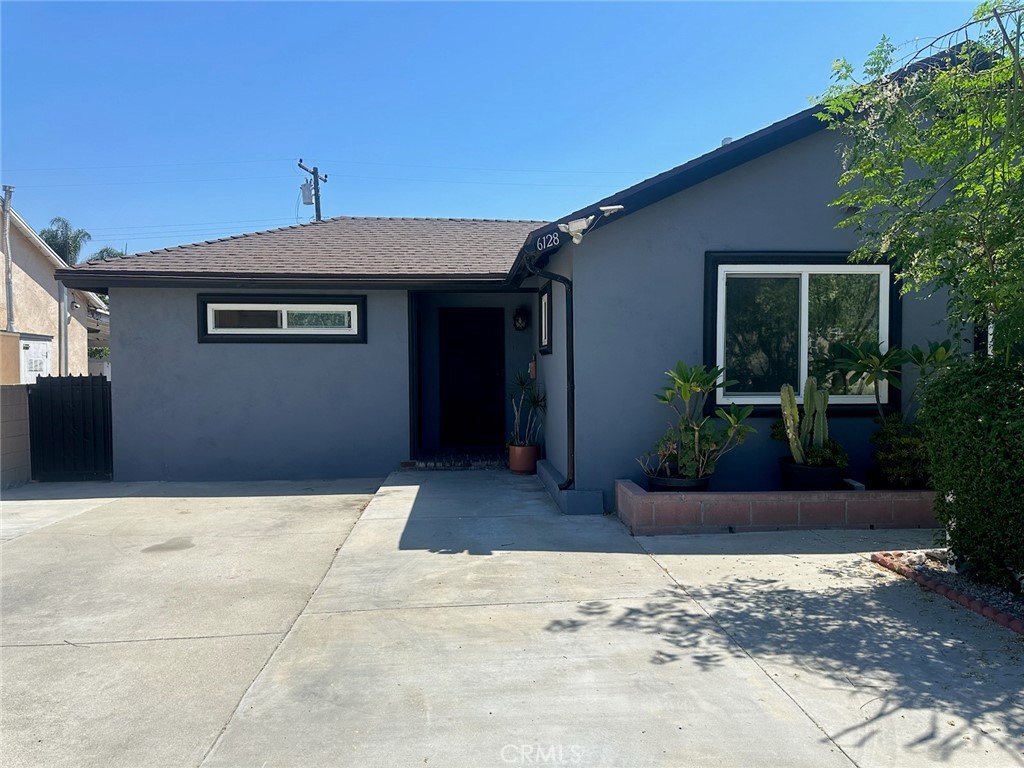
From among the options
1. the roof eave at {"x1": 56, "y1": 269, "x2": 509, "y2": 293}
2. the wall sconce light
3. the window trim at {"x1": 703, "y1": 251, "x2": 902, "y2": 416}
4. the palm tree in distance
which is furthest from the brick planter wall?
the palm tree in distance

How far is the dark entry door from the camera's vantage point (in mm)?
11016

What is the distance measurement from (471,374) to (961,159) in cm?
746

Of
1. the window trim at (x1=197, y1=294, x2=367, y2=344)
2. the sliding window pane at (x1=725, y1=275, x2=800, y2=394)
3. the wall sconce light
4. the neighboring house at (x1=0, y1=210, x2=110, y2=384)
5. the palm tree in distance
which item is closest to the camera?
the sliding window pane at (x1=725, y1=275, x2=800, y2=394)

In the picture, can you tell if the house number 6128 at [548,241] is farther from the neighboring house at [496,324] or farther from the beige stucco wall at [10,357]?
the beige stucco wall at [10,357]

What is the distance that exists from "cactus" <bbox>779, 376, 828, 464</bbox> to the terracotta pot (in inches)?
137

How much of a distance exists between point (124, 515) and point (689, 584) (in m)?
5.89

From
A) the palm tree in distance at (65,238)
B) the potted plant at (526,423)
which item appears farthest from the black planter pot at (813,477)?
the palm tree in distance at (65,238)

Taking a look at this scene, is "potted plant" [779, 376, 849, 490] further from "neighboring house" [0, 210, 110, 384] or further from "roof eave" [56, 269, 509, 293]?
"neighboring house" [0, 210, 110, 384]

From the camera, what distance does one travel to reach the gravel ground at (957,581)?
169 inches

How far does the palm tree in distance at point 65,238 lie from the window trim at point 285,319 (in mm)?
29507

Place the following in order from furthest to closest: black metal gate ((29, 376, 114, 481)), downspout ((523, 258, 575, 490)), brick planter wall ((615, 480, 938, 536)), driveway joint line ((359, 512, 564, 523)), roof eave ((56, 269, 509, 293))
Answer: black metal gate ((29, 376, 114, 481)) < roof eave ((56, 269, 509, 293)) < downspout ((523, 258, 575, 490)) < driveway joint line ((359, 512, 564, 523)) < brick planter wall ((615, 480, 938, 536))

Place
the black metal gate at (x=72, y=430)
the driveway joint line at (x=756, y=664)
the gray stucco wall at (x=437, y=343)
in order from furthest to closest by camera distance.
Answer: the gray stucco wall at (x=437, y=343), the black metal gate at (x=72, y=430), the driveway joint line at (x=756, y=664)

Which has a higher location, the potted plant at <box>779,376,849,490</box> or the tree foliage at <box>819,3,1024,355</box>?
the tree foliage at <box>819,3,1024,355</box>

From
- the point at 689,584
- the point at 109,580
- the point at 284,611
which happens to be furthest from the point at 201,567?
the point at 689,584
